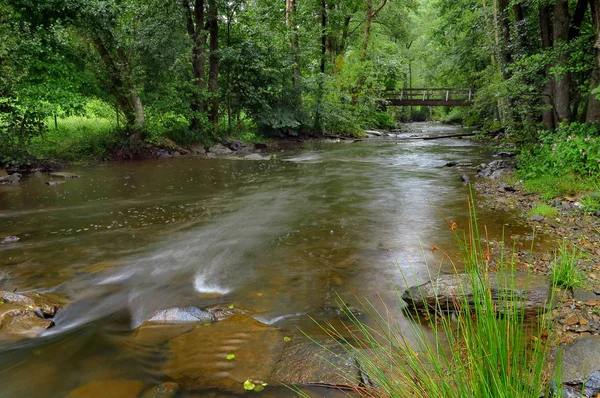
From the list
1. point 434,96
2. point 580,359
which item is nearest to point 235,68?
point 580,359

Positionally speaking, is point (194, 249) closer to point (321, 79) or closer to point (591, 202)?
point (591, 202)

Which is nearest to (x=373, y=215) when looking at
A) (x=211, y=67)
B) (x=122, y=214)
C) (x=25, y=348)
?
(x=122, y=214)

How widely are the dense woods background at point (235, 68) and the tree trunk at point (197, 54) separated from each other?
0.07m

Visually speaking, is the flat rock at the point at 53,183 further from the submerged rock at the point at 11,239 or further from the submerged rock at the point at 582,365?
the submerged rock at the point at 582,365

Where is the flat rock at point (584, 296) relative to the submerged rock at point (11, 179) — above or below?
below

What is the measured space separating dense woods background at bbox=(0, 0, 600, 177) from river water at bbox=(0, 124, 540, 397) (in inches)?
122

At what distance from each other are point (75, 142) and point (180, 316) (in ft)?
46.2

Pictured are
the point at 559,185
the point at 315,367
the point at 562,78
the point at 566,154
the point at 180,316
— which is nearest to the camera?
the point at 315,367

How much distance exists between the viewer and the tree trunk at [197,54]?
18156 mm

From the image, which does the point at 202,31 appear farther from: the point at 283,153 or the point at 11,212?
the point at 11,212

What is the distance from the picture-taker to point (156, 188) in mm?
10953

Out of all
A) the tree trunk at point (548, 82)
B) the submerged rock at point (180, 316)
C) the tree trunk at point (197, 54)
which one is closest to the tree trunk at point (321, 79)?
the tree trunk at point (197, 54)

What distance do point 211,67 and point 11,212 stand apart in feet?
43.5

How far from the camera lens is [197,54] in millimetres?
18922
